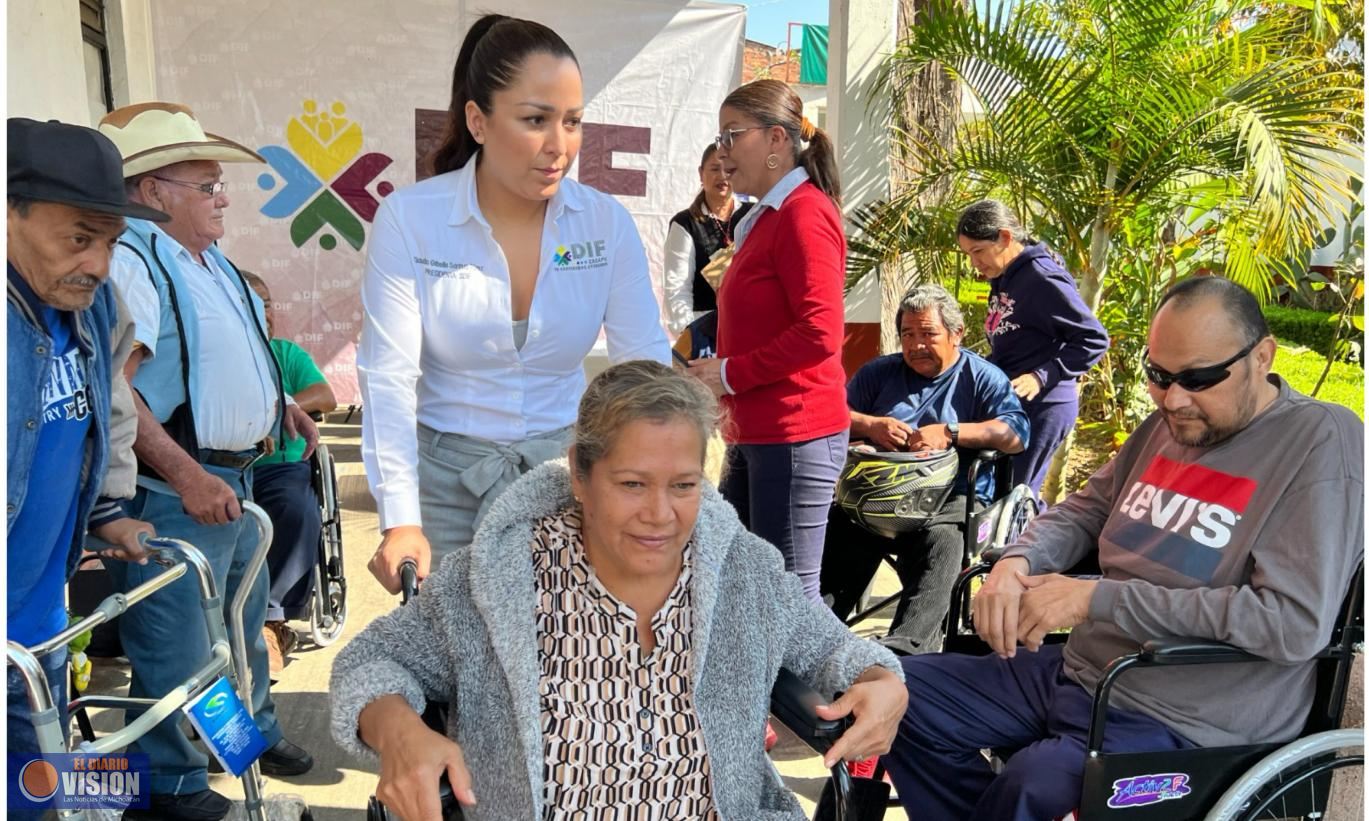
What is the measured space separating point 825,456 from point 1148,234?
14.7ft

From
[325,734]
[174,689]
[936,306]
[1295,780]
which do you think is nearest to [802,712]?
[1295,780]

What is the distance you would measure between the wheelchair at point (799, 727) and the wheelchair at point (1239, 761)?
0.50 meters

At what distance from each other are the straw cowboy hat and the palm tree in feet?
13.1

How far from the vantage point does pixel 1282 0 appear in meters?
6.21

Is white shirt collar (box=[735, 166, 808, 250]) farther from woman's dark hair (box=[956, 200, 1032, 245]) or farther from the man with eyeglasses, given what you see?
woman's dark hair (box=[956, 200, 1032, 245])

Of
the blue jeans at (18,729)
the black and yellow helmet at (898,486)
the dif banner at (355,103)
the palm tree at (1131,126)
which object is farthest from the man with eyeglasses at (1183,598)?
the dif banner at (355,103)

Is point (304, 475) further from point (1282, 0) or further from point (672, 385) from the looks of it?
point (1282, 0)

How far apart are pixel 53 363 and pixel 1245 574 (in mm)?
2309

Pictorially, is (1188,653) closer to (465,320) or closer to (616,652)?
(616,652)

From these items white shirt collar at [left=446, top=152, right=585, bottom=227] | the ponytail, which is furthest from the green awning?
white shirt collar at [left=446, top=152, right=585, bottom=227]

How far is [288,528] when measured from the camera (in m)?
4.18

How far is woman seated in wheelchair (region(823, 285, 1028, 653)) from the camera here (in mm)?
3914

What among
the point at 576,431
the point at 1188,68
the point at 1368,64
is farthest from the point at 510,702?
the point at 1188,68

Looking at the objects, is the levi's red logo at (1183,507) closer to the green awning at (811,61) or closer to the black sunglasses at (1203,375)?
the black sunglasses at (1203,375)
